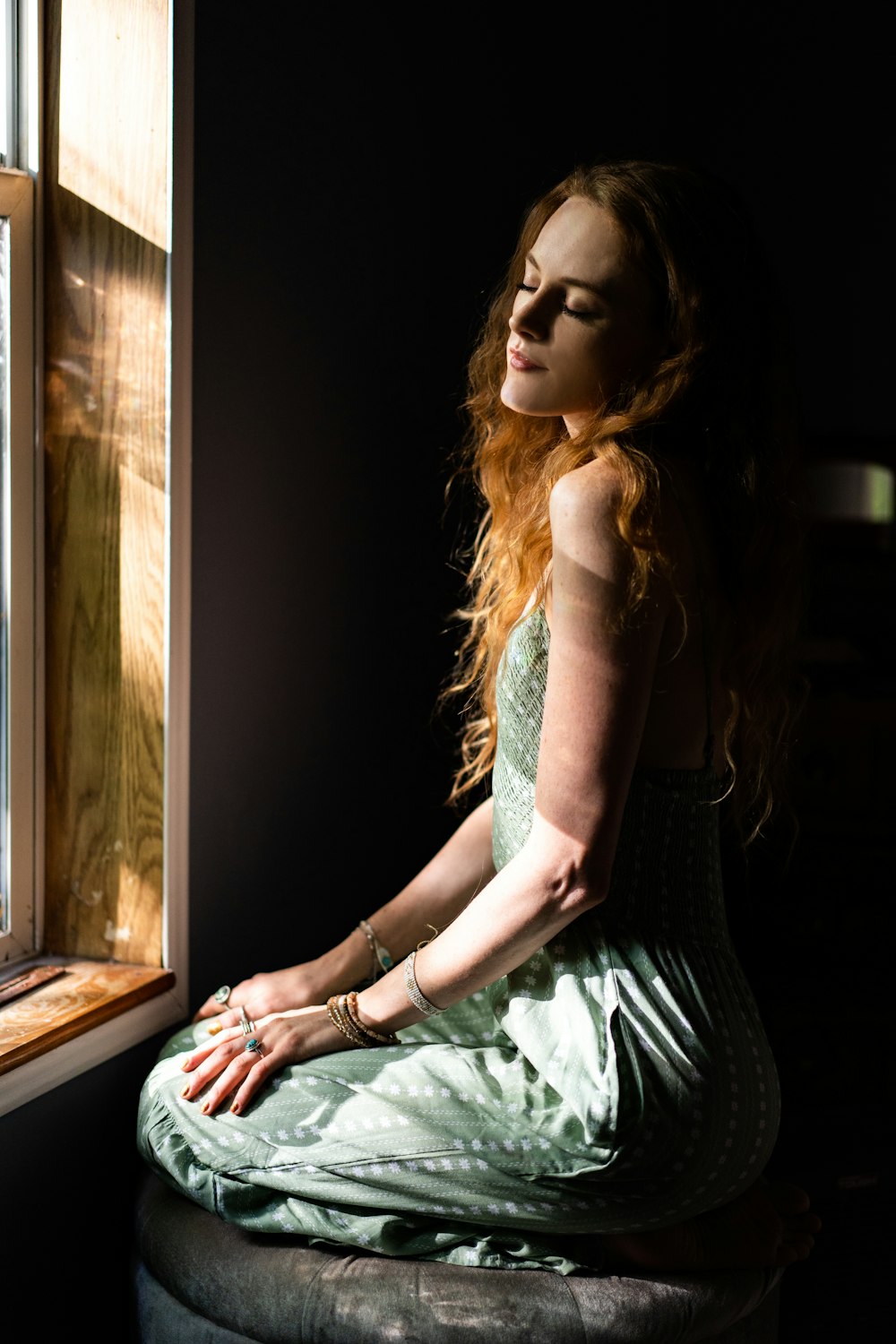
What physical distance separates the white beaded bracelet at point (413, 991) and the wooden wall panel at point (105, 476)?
0.42 m

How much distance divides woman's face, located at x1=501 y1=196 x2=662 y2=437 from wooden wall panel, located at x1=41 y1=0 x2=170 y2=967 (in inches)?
18.2

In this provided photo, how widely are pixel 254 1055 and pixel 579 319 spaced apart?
2.87ft

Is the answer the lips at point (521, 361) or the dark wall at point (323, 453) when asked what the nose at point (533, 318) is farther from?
the dark wall at point (323, 453)

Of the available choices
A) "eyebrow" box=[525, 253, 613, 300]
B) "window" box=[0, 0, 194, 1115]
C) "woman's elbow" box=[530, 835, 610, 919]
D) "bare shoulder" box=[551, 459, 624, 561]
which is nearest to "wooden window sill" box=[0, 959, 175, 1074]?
"window" box=[0, 0, 194, 1115]

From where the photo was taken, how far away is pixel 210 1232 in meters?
1.31

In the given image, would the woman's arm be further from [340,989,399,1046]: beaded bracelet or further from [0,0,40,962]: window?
[0,0,40,962]: window

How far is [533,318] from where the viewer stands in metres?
1.33

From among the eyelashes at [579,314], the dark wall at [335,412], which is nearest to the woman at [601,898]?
the eyelashes at [579,314]

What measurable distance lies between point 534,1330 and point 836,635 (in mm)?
2279

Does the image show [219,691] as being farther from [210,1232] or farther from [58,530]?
[210,1232]

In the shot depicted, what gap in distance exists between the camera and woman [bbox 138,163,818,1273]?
1229mm

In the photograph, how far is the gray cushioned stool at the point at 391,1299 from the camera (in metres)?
1.19

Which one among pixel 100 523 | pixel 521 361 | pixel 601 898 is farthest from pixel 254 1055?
pixel 521 361

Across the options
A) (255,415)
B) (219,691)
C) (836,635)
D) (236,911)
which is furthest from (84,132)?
(836,635)
